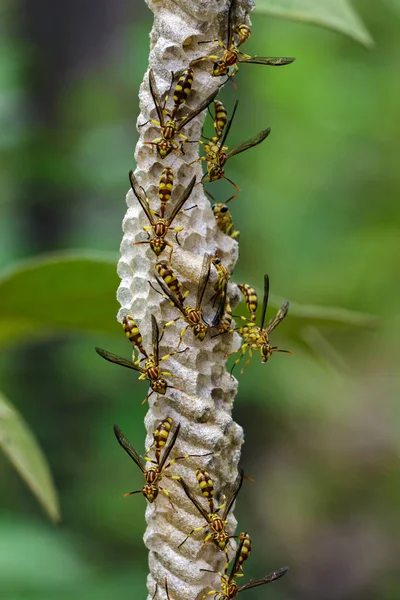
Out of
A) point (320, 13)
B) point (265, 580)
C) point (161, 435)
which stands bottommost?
point (265, 580)

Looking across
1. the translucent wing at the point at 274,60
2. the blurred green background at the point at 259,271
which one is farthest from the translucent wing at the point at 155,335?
the blurred green background at the point at 259,271

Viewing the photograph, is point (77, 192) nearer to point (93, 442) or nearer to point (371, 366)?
point (93, 442)

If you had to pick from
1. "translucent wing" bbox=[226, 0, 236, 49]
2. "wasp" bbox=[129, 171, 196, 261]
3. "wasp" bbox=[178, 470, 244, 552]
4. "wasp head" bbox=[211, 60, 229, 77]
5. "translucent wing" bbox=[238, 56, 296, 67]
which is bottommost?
"wasp" bbox=[178, 470, 244, 552]

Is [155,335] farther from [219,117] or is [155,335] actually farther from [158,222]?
[219,117]

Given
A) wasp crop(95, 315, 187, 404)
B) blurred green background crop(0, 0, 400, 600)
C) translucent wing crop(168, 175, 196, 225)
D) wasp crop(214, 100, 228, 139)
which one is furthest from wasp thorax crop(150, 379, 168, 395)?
blurred green background crop(0, 0, 400, 600)

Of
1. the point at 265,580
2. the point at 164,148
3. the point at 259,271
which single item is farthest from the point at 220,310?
the point at 259,271

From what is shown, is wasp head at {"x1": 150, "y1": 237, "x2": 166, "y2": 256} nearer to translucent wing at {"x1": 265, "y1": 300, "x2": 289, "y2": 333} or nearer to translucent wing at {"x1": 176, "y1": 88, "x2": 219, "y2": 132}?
translucent wing at {"x1": 176, "y1": 88, "x2": 219, "y2": 132}
